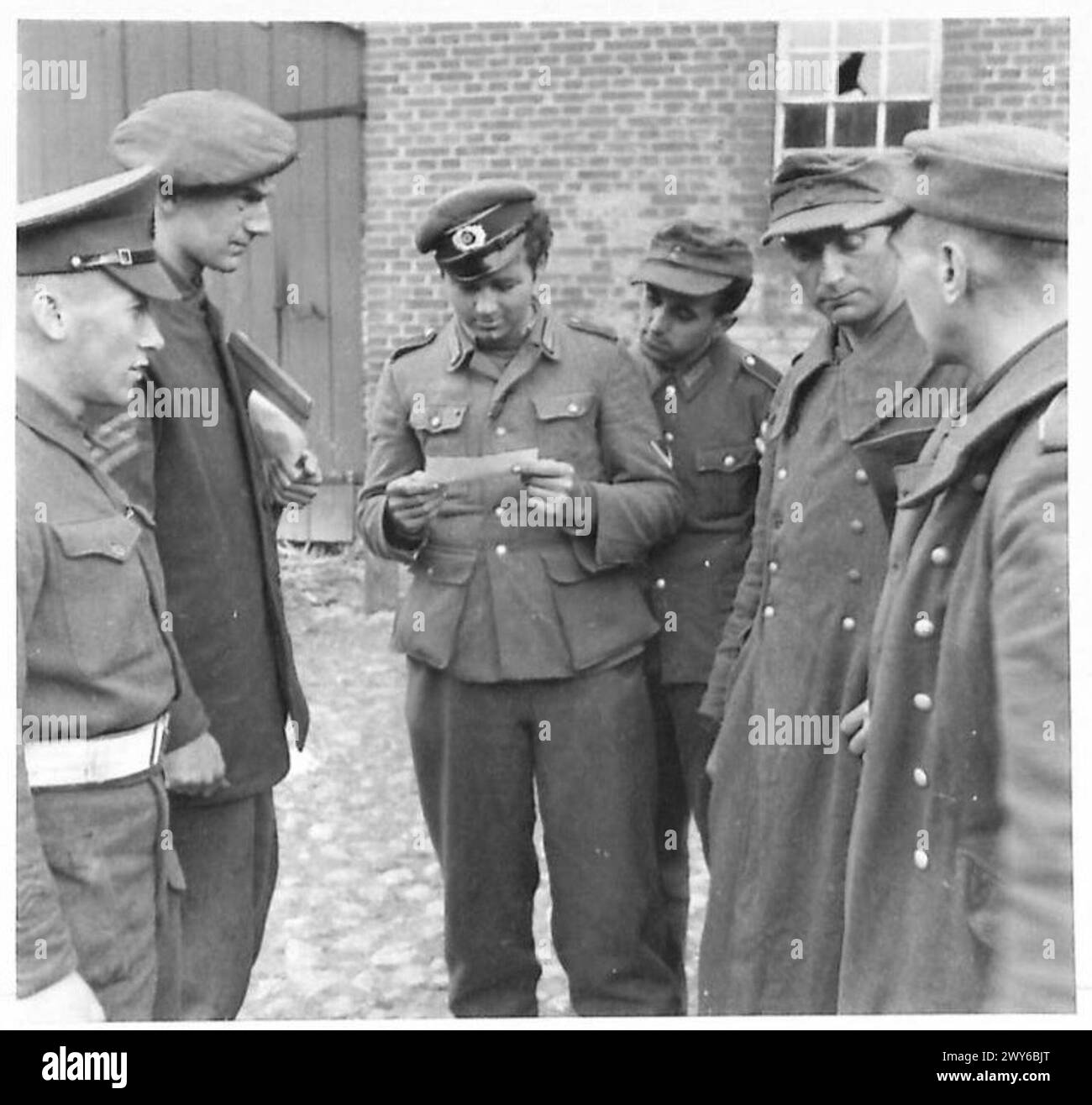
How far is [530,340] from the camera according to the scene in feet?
9.30

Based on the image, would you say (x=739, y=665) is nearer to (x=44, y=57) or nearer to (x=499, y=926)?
(x=499, y=926)

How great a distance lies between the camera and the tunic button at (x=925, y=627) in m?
2.03

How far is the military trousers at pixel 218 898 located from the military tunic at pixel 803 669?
2.99ft

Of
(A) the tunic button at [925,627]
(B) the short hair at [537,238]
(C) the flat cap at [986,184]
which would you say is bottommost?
(A) the tunic button at [925,627]

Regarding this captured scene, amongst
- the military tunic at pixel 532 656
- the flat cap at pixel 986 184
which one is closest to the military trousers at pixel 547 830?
the military tunic at pixel 532 656

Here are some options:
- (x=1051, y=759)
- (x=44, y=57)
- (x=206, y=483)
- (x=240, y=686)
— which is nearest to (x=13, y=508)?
(x=206, y=483)

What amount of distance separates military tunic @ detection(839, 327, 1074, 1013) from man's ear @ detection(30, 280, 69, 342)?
1.36m

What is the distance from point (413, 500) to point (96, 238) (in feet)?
2.69

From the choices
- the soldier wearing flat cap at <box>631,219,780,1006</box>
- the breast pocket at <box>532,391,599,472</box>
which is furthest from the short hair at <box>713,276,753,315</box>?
the breast pocket at <box>532,391,599,472</box>

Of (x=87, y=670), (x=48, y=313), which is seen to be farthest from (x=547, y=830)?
(x=48, y=313)

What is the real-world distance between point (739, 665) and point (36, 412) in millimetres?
1396

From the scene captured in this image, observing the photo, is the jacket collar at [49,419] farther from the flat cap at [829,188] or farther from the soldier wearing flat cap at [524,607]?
the flat cap at [829,188]

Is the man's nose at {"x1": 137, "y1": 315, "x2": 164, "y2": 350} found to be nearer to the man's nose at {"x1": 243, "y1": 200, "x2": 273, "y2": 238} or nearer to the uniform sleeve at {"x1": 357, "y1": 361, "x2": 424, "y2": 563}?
the man's nose at {"x1": 243, "y1": 200, "x2": 273, "y2": 238}

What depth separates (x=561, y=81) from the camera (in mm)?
2986
